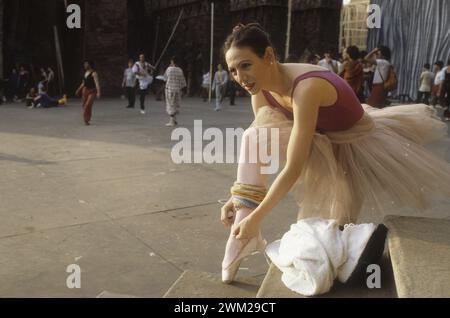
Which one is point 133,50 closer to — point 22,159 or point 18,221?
point 22,159

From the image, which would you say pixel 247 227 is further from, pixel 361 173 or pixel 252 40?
pixel 252 40

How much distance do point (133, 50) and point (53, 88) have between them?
663 centimetres

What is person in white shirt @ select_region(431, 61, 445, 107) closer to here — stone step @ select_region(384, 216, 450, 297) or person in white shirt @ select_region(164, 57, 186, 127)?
person in white shirt @ select_region(164, 57, 186, 127)

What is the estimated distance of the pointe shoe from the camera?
8.68 ft

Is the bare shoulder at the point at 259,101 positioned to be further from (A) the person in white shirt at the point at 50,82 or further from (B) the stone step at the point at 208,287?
(A) the person in white shirt at the point at 50,82

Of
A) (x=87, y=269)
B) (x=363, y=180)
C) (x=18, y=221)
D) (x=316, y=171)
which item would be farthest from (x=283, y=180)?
(x=18, y=221)

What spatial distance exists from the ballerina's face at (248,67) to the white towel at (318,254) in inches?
29.1

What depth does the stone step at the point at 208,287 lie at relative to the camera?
249 centimetres

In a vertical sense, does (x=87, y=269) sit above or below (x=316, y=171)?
below

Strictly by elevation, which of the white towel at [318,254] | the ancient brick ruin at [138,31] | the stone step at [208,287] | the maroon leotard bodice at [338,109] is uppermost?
the ancient brick ruin at [138,31]

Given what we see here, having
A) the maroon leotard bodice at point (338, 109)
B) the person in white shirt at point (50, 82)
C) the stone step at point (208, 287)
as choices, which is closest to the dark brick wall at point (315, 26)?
the person in white shirt at point (50, 82)

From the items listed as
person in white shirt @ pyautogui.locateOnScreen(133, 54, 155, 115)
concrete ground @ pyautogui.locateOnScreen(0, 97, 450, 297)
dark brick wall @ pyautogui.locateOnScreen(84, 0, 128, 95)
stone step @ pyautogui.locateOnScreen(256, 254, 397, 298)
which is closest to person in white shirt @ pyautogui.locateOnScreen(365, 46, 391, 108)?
concrete ground @ pyautogui.locateOnScreen(0, 97, 450, 297)

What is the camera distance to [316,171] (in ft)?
8.49

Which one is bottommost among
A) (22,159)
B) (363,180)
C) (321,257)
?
(22,159)
